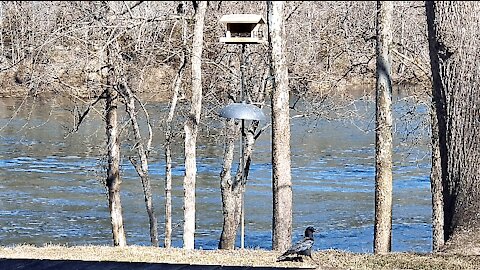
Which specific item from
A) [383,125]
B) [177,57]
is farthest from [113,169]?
[383,125]

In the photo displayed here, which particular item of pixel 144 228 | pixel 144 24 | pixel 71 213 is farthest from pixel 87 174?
pixel 144 24

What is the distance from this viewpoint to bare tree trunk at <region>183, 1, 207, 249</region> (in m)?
12.5

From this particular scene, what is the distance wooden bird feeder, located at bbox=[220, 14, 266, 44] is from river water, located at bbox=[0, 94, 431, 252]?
381cm

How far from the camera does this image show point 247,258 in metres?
7.60

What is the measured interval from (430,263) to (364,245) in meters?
8.35

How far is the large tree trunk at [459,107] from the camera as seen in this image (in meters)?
7.59

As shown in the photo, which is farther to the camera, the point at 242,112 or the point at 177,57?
the point at 177,57

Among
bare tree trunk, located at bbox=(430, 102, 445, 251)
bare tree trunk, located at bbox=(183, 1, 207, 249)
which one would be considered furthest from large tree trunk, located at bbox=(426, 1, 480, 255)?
bare tree trunk, located at bbox=(183, 1, 207, 249)

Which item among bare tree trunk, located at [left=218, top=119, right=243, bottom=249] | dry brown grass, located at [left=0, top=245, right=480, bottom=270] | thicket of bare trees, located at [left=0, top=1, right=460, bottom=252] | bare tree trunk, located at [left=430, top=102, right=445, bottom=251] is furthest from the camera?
bare tree trunk, located at [left=218, top=119, right=243, bottom=249]

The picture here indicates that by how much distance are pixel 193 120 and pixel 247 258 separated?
5313mm

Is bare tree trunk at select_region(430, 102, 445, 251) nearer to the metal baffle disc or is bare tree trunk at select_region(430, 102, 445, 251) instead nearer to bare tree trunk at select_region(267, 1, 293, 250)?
bare tree trunk at select_region(267, 1, 293, 250)

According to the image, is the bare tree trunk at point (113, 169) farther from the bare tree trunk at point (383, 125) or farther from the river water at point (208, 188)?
the bare tree trunk at point (383, 125)

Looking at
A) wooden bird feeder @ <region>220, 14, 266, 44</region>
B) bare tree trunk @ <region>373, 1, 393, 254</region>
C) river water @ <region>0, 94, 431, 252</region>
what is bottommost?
river water @ <region>0, 94, 431, 252</region>

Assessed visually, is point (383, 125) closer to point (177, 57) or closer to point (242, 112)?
point (242, 112)
